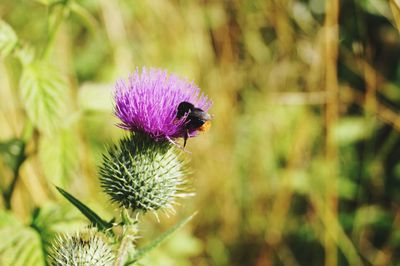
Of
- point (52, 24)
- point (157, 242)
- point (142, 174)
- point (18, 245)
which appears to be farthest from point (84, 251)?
point (52, 24)

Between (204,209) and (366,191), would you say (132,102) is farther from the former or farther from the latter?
(366,191)

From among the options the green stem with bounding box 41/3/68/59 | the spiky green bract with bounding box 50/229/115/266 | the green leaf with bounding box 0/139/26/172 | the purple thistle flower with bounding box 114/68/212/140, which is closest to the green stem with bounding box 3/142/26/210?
the green leaf with bounding box 0/139/26/172

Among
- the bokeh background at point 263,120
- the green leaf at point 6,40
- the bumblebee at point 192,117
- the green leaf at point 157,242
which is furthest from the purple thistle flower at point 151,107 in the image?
the bokeh background at point 263,120

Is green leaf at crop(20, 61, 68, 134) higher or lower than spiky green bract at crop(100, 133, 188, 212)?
higher

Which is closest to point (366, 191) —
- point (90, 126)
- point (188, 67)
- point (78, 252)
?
point (188, 67)

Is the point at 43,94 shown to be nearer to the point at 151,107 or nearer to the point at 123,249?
the point at 151,107

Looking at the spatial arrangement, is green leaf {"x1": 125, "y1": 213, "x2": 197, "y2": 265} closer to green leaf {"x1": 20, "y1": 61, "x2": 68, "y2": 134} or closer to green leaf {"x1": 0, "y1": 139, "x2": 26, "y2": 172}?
green leaf {"x1": 20, "y1": 61, "x2": 68, "y2": 134}

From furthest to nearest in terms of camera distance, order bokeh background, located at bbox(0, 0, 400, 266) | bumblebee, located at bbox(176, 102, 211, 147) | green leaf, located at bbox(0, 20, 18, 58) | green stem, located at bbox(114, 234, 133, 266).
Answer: bokeh background, located at bbox(0, 0, 400, 266), green leaf, located at bbox(0, 20, 18, 58), bumblebee, located at bbox(176, 102, 211, 147), green stem, located at bbox(114, 234, 133, 266)
